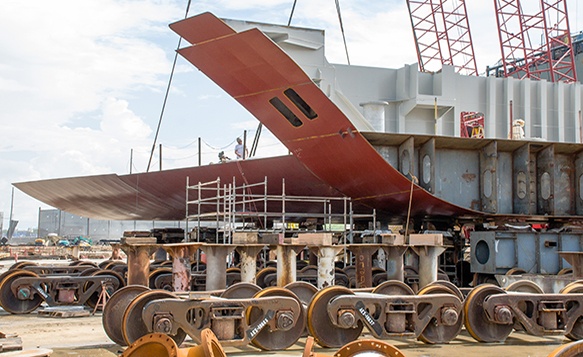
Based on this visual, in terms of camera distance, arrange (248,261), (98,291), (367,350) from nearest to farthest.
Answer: (367,350) → (248,261) → (98,291)

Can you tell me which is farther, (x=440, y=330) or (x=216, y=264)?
(x=216, y=264)

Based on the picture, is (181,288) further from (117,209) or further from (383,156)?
(117,209)

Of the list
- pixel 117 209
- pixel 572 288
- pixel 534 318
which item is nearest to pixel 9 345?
pixel 534 318

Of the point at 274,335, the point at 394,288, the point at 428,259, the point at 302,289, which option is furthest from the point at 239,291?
the point at 428,259

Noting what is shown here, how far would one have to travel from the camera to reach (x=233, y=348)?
30.6 ft

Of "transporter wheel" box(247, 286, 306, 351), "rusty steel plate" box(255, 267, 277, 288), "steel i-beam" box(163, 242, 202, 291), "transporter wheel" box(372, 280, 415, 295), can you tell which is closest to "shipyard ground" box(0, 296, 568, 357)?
"transporter wheel" box(247, 286, 306, 351)

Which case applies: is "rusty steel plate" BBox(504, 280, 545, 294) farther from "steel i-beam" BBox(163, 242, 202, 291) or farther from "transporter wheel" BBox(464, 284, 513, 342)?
"steel i-beam" BBox(163, 242, 202, 291)

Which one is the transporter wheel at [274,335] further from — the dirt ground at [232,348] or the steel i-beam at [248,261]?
the steel i-beam at [248,261]

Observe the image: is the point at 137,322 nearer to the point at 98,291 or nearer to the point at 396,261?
the point at 98,291

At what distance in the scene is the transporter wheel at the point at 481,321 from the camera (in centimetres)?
961

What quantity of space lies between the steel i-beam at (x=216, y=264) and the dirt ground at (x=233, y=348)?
7.35ft

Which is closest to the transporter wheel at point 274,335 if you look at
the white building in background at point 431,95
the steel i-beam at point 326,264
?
the steel i-beam at point 326,264

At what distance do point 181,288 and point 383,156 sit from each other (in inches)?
265

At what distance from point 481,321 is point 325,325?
7.60 feet
